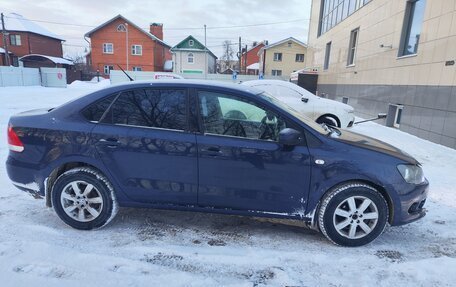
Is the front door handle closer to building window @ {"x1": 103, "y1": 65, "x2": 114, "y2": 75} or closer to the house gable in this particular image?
the house gable

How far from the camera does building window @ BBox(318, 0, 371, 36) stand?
16.9 meters

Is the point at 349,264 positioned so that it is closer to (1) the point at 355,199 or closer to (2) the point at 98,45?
(1) the point at 355,199

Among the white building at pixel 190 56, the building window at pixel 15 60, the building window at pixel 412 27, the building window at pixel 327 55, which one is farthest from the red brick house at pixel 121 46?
the building window at pixel 412 27

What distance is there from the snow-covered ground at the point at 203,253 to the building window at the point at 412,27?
8.48 meters

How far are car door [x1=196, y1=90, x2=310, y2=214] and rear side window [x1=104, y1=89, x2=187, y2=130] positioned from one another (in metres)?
0.22

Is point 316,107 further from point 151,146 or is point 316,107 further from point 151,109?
point 151,146

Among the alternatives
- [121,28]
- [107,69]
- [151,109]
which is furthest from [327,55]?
[107,69]

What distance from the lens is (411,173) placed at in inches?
130

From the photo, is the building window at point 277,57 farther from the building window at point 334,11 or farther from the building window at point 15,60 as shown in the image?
the building window at point 15,60

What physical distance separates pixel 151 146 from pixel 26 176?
1.44 metres

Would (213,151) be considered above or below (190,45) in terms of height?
below

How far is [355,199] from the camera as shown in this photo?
10.6 ft

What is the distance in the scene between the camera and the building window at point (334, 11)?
55.6 feet

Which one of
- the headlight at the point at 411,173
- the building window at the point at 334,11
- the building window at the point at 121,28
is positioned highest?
the building window at the point at 121,28
